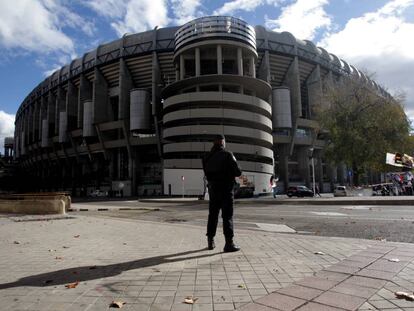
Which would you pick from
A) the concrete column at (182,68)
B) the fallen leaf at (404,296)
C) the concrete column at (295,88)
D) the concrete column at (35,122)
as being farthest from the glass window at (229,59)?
the concrete column at (35,122)

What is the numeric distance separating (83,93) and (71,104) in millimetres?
5164

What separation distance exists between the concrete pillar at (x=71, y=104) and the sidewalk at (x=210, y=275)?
75.7 meters

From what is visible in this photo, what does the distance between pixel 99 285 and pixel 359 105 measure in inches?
1448

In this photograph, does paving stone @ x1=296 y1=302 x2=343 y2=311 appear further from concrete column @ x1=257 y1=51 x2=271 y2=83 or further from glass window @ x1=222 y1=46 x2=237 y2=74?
Result: concrete column @ x1=257 y1=51 x2=271 y2=83

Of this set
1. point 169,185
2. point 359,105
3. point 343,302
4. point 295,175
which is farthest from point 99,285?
point 295,175

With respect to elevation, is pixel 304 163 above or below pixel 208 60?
below

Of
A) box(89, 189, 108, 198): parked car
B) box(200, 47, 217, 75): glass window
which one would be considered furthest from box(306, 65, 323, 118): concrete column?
box(89, 189, 108, 198): parked car

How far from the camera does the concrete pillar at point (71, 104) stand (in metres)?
75.6

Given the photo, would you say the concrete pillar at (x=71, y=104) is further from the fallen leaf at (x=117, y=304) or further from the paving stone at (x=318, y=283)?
the paving stone at (x=318, y=283)

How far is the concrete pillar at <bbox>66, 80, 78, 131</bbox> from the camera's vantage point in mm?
75625

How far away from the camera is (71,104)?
250ft

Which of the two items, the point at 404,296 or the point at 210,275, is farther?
the point at 210,275

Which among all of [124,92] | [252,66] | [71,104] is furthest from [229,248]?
[71,104]

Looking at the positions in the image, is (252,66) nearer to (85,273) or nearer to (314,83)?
(314,83)
